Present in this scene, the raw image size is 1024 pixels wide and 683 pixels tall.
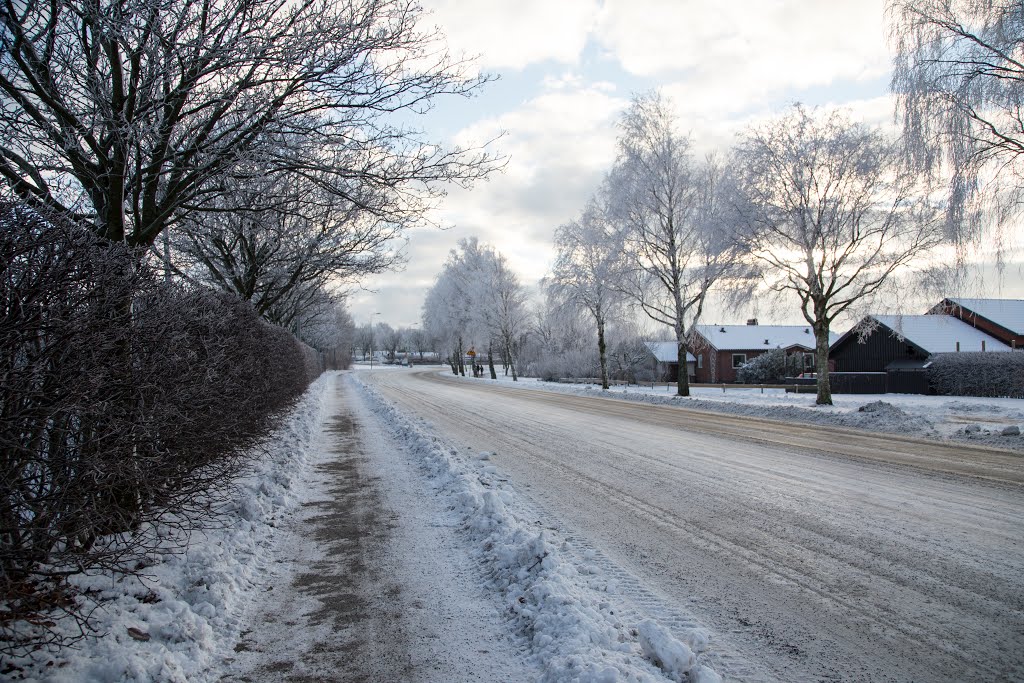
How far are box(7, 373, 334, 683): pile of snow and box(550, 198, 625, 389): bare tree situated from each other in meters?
23.7

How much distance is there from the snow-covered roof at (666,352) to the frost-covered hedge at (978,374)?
85.2 feet

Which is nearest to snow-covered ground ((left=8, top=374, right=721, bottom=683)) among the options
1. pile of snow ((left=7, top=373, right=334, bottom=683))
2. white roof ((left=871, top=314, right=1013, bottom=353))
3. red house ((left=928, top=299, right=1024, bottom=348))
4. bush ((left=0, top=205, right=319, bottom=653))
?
pile of snow ((left=7, top=373, right=334, bottom=683))

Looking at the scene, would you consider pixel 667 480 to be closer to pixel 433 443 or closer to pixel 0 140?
pixel 433 443

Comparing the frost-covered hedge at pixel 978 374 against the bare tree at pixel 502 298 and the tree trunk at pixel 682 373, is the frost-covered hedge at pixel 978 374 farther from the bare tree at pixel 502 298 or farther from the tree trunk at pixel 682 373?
the bare tree at pixel 502 298

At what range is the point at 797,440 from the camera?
39.9 ft

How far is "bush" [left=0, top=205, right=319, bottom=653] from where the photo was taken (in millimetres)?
2951

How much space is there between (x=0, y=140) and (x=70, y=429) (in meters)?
4.07

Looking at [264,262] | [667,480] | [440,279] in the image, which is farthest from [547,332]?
[667,480]

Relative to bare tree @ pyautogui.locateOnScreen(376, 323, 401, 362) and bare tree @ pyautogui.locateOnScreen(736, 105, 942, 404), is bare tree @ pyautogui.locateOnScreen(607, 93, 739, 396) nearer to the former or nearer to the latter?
bare tree @ pyautogui.locateOnScreen(736, 105, 942, 404)

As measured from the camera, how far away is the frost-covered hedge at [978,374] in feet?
78.1

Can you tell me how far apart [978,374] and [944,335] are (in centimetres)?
954

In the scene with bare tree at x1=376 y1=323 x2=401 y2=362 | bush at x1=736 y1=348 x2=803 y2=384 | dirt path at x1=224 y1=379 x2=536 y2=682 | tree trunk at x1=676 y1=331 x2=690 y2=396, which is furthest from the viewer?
bare tree at x1=376 y1=323 x2=401 y2=362

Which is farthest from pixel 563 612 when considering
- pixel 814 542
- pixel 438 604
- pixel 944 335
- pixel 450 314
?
pixel 450 314

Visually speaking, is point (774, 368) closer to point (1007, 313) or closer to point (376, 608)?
point (1007, 313)
